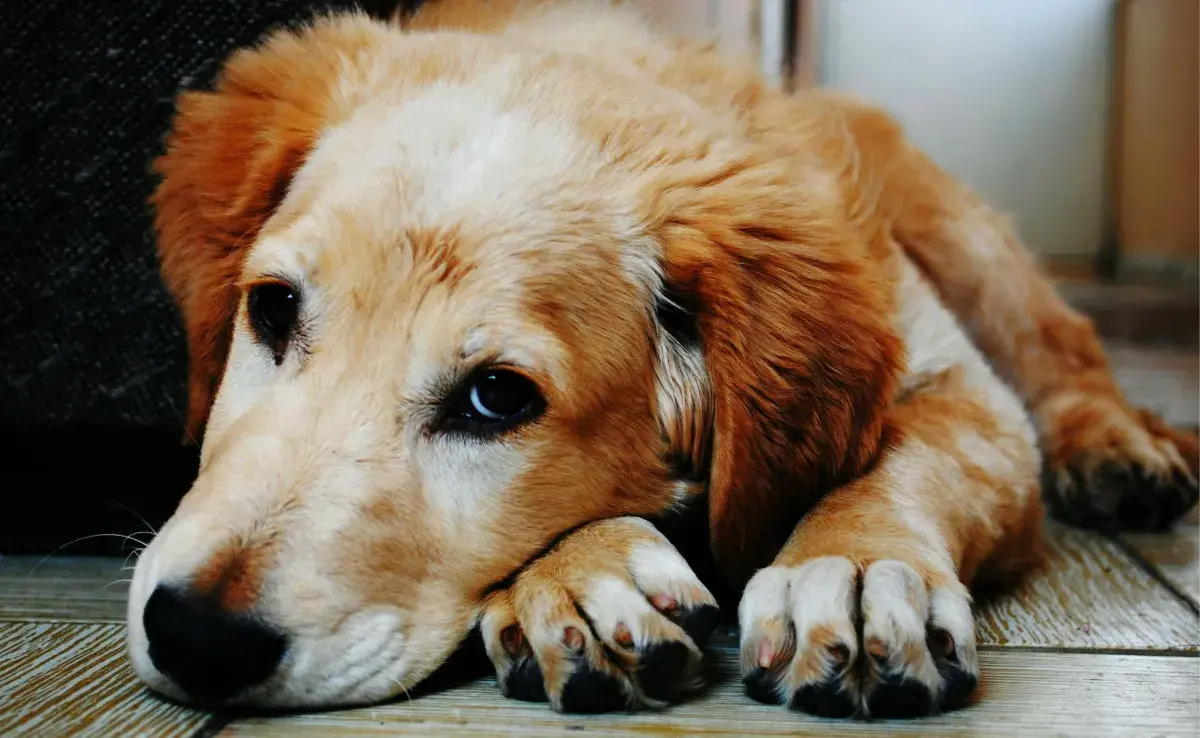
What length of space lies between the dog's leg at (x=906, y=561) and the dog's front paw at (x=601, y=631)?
100 millimetres

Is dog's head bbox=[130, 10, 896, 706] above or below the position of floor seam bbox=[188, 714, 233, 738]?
above

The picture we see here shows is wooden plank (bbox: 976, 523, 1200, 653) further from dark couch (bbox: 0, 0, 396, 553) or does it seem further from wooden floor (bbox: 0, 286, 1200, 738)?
dark couch (bbox: 0, 0, 396, 553)

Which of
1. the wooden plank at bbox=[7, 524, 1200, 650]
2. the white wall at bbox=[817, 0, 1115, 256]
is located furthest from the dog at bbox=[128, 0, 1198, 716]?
the white wall at bbox=[817, 0, 1115, 256]

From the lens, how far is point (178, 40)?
2188mm

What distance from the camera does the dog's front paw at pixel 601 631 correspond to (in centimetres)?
142

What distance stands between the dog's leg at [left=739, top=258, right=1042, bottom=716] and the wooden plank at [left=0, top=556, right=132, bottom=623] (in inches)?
42.8

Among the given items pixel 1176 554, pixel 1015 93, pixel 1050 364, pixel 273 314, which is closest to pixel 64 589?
pixel 273 314

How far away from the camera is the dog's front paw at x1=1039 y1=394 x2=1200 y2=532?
9.05 ft

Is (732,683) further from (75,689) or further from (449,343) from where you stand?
(75,689)

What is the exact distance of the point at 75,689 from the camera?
4.95 ft

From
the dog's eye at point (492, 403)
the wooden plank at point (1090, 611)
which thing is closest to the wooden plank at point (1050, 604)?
the wooden plank at point (1090, 611)

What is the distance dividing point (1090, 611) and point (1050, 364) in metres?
1.25

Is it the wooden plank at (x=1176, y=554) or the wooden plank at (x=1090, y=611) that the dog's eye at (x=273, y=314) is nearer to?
the wooden plank at (x=1090, y=611)

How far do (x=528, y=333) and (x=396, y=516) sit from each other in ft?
1.03
